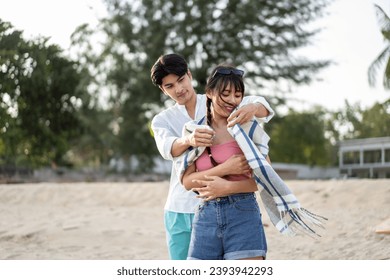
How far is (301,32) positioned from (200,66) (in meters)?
2.76

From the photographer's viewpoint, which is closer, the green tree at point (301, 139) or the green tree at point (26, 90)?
the green tree at point (26, 90)

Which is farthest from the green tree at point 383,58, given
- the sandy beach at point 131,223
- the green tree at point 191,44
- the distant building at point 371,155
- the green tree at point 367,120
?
the green tree at point 191,44

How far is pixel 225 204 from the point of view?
1.82 meters

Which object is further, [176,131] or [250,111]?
[176,131]

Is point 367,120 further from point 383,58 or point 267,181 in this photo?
point 267,181

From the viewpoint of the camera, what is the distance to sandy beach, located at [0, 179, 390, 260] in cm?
449

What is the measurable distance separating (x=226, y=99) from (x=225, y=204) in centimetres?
36

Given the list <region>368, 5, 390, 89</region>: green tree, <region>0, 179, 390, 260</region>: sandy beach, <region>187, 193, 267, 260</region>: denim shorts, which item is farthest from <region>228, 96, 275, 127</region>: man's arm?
<region>368, 5, 390, 89</region>: green tree

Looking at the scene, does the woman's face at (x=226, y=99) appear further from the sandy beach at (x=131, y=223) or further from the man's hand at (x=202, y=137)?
the sandy beach at (x=131, y=223)

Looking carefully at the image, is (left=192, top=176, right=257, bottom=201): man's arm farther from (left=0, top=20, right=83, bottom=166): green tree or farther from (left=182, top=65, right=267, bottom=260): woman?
(left=0, top=20, right=83, bottom=166): green tree

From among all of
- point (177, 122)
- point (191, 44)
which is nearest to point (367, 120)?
point (177, 122)

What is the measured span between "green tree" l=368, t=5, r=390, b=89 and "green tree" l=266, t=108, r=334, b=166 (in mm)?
1808

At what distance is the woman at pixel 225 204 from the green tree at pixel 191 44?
11653 mm

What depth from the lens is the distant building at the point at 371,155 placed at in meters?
5.28
